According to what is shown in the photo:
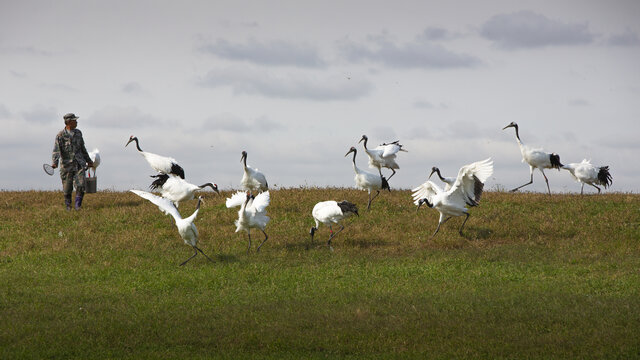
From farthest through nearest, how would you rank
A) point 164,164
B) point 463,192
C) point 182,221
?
1. point 164,164
2. point 463,192
3. point 182,221

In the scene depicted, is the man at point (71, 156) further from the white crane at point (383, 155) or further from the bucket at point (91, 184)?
the white crane at point (383, 155)

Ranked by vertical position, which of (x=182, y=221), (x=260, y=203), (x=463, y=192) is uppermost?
(x=463, y=192)

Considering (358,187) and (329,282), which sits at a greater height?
(358,187)

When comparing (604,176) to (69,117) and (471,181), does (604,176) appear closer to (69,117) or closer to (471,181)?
(471,181)

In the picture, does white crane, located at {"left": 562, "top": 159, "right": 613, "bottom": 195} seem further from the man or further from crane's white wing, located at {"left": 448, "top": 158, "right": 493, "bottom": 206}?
the man

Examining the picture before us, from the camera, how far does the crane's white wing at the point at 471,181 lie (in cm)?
1523

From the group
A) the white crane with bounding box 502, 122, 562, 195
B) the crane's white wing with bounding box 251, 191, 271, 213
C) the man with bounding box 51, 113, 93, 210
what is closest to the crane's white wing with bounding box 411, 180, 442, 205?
the crane's white wing with bounding box 251, 191, 271, 213

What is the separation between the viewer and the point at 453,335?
9.56 meters

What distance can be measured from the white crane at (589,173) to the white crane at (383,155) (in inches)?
210

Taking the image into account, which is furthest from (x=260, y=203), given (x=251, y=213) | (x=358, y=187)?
(x=358, y=187)

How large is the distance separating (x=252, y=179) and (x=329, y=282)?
7181mm

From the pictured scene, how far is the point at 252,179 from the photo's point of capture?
1938 cm

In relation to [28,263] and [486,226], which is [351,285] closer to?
[486,226]

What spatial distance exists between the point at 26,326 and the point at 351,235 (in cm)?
804
